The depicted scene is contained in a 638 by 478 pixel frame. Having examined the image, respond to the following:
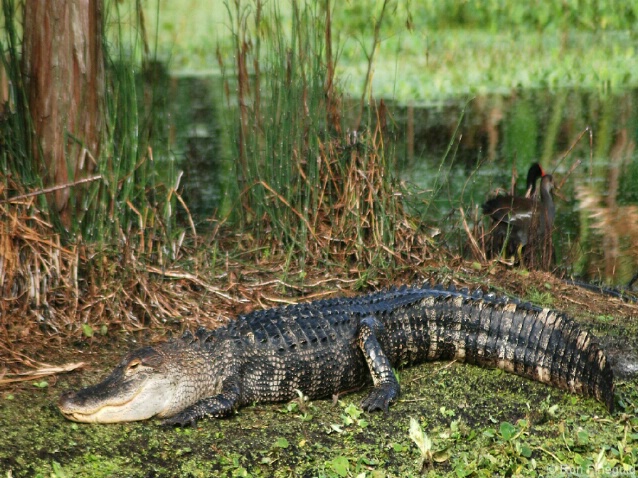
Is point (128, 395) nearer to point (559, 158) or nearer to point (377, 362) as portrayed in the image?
point (377, 362)

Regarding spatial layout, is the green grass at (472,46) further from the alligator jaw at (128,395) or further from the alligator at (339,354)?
the alligator jaw at (128,395)

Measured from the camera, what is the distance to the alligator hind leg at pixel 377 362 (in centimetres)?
450

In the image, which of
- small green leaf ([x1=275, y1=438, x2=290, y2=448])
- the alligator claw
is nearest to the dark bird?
the alligator claw

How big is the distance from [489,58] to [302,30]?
23.3 ft

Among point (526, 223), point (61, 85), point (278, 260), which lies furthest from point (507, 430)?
point (526, 223)

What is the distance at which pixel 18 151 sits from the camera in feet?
16.8

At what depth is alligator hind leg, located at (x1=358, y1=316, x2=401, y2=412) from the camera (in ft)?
14.8

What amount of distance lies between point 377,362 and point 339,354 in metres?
0.19

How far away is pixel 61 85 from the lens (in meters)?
5.30

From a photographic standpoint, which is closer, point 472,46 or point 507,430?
point 507,430

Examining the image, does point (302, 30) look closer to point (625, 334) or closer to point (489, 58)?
point (625, 334)

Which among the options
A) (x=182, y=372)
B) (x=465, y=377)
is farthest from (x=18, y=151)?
(x=465, y=377)

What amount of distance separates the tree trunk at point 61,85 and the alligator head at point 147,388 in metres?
1.40

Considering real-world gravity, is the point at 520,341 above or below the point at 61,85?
below
